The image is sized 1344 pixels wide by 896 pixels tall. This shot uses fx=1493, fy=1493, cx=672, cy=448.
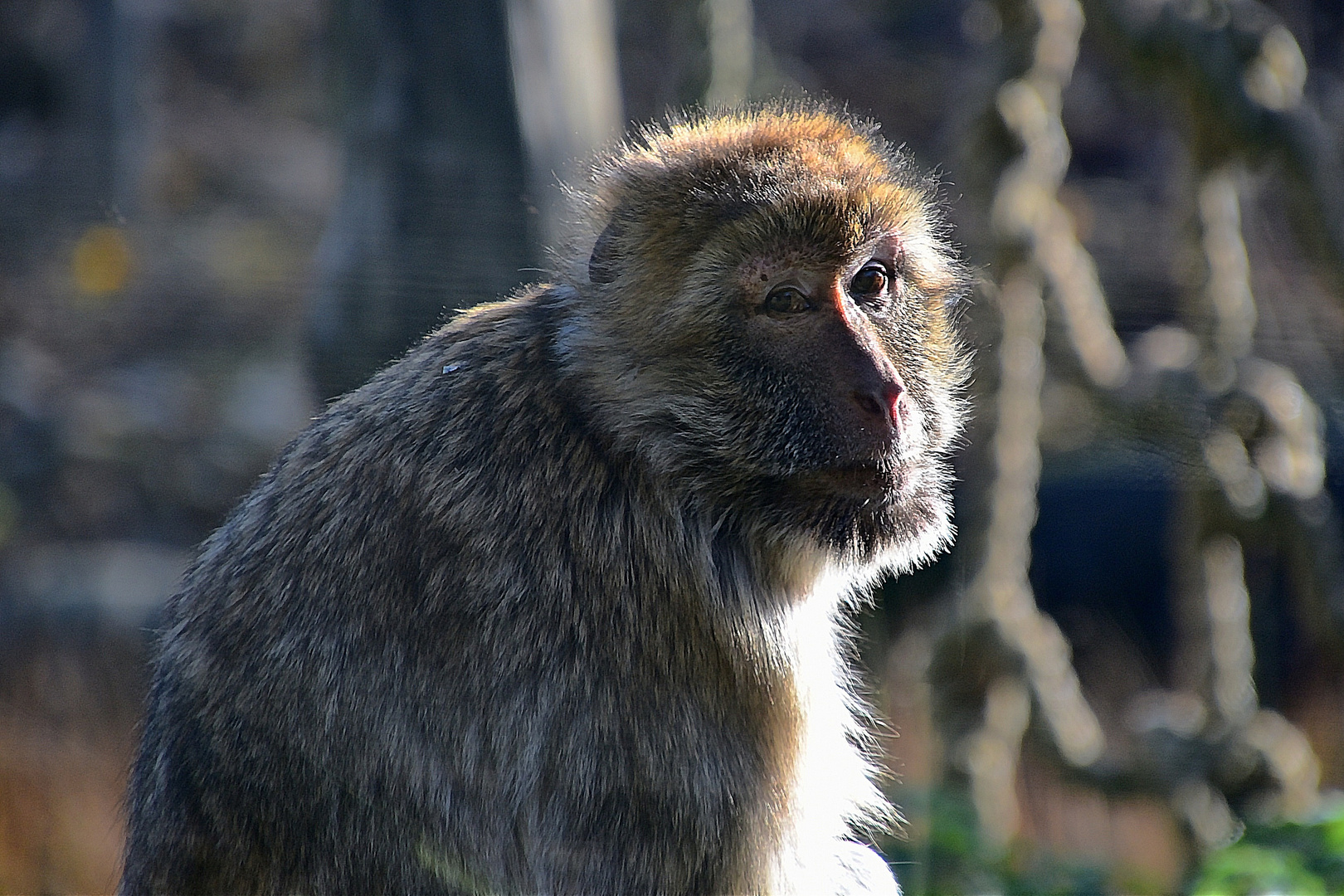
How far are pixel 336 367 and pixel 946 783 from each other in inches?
78.3

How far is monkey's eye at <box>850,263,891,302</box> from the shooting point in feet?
8.36

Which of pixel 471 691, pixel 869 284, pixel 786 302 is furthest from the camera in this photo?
pixel 869 284

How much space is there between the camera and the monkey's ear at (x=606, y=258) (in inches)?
100

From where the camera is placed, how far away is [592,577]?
237cm

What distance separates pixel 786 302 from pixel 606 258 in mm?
348

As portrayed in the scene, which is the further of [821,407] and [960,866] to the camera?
[960,866]

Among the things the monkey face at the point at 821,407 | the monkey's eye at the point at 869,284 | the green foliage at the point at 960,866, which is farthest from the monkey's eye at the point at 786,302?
the green foliage at the point at 960,866

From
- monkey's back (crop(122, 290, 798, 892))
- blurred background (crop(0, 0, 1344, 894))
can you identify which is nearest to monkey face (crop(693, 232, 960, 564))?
monkey's back (crop(122, 290, 798, 892))

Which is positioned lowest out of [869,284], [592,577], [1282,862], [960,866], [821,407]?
[960,866]

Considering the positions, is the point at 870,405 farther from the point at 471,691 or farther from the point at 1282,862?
the point at 1282,862

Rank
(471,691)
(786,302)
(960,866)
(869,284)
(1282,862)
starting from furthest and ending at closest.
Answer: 1. (960,866)
2. (1282,862)
3. (869,284)
4. (786,302)
5. (471,691)

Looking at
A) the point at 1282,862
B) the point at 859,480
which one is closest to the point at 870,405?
the point at 859,480

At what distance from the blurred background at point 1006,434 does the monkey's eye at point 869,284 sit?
0.81 m

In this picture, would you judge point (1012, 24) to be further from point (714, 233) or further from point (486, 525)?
point (486, 525)
